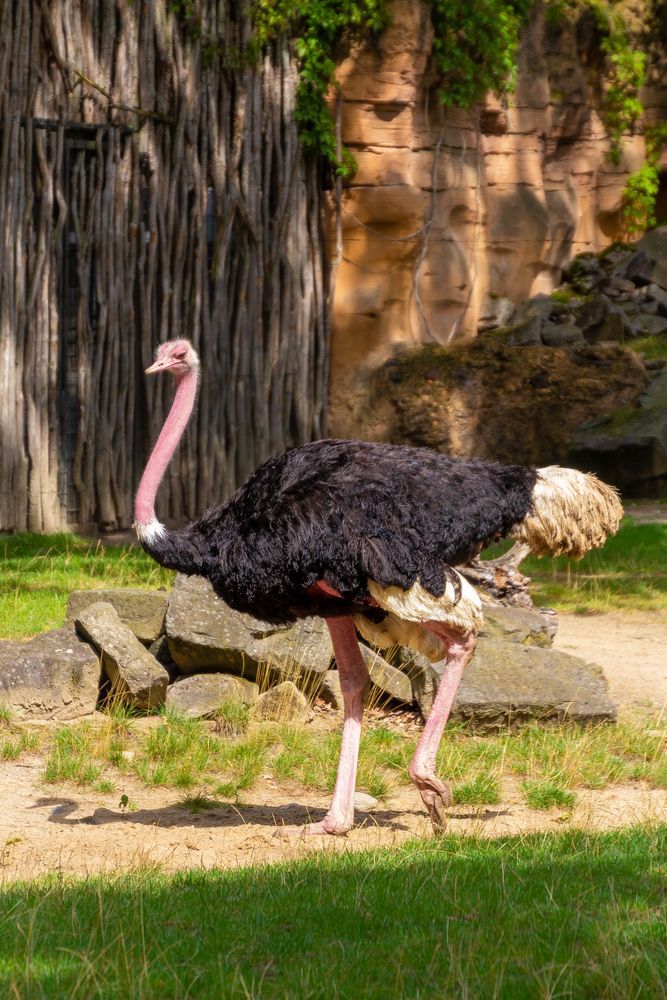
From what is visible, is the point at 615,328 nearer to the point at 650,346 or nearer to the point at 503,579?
the point at 650,346

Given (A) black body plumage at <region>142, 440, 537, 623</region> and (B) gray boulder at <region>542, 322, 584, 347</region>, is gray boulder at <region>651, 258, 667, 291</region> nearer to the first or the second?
(B) gray boulder at <region>542, 322, 584, 347</region>

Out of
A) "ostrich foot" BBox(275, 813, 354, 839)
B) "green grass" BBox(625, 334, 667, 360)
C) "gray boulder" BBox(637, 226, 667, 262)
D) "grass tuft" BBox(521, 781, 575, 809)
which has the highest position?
"gray boulder" BBox(637, 226, 667, 262)

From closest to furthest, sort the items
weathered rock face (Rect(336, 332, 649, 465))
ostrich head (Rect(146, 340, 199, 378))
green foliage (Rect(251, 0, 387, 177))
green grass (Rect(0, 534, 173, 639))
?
ostrich head (Rect(146, 340, 199, 378))
green grass (Rect(0, 534, 173, 639))
green foliage (Rect(251, 0, 387, 177))
weathered rock face (Rect(336, 332, 649, 465))

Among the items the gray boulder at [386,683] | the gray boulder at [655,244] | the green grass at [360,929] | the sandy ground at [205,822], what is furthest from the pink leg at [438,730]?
the gray boulder at [655,244]

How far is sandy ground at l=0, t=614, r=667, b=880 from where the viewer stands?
4977 mm

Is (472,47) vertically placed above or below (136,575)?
above

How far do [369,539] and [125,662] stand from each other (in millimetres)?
2213

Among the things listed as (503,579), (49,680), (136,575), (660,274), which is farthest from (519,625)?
(660,274)

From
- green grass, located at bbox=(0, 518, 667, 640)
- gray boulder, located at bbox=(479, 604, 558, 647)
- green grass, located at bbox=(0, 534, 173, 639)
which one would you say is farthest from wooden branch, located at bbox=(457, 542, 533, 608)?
green grass, located at bbox=(0, 534, 173, 639)

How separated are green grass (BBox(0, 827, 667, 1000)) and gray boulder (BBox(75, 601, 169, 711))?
239 centimetres

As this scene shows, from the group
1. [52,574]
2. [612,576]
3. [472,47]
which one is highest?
[472,47]

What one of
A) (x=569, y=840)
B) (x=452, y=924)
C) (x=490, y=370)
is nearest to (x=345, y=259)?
(x=490, y=370)

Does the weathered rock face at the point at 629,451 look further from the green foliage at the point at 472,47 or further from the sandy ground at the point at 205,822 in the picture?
the sandy ground at the point at 205,822

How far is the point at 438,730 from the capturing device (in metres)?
5.31
